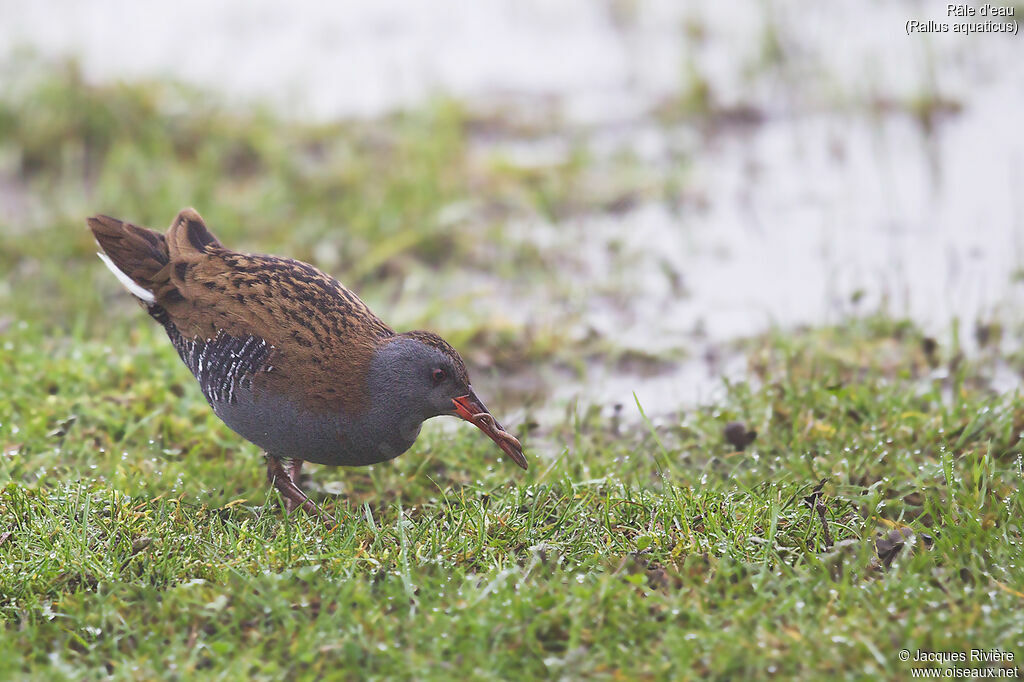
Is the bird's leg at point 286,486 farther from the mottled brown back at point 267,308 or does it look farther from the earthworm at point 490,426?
the earthworm at point 490,426

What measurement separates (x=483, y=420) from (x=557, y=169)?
3862 millimetres

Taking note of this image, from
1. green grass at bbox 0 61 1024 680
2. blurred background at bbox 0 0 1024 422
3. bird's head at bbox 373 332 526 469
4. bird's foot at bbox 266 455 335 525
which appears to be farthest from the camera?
blurred background at bbox 0 0 1024 422

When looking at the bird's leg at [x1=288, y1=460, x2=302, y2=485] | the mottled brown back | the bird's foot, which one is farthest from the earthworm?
the bird's leg at [x1=288, y1=460, x2=302, y2=485]

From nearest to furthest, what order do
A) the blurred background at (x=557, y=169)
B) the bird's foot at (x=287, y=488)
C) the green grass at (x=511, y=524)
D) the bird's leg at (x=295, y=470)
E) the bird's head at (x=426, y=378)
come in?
the green grass at (x=511, y=524), the bird's head at (x=426, y=378), the bird's foot at (x=287, y=488), the bird's leg at (x=295, y=470), the blurred background at (x=557, y=169)

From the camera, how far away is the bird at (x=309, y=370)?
4121 millimetres

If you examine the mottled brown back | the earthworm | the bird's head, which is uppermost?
the mottled brown back

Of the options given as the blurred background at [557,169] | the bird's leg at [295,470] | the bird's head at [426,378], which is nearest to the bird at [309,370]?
the bird's head at [426,378]

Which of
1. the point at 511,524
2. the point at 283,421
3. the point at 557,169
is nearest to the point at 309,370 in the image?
the point at 283,421

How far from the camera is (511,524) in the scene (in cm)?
411

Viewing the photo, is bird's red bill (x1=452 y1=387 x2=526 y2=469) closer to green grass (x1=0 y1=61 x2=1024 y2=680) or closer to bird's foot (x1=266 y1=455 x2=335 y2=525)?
green grass (x1=0 y1=61 x2=1024 y2=680)

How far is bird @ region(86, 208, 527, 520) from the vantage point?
4.12 m

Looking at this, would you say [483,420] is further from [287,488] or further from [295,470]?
[295,470]

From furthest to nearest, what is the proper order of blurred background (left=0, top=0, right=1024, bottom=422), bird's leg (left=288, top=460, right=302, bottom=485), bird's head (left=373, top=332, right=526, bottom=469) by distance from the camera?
blurred background (left=0, top=0, right=1024, bottom=422) < bird's leg (left=288, top=460, right=302, bottom=485) < bird's head (left=373, top=332, right=526, bottom=469)

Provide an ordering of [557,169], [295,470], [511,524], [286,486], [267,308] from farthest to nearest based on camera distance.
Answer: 1. [557,169]
2. [295,470]
3. [286,486]
4. [267,308]
5. [511,524]
